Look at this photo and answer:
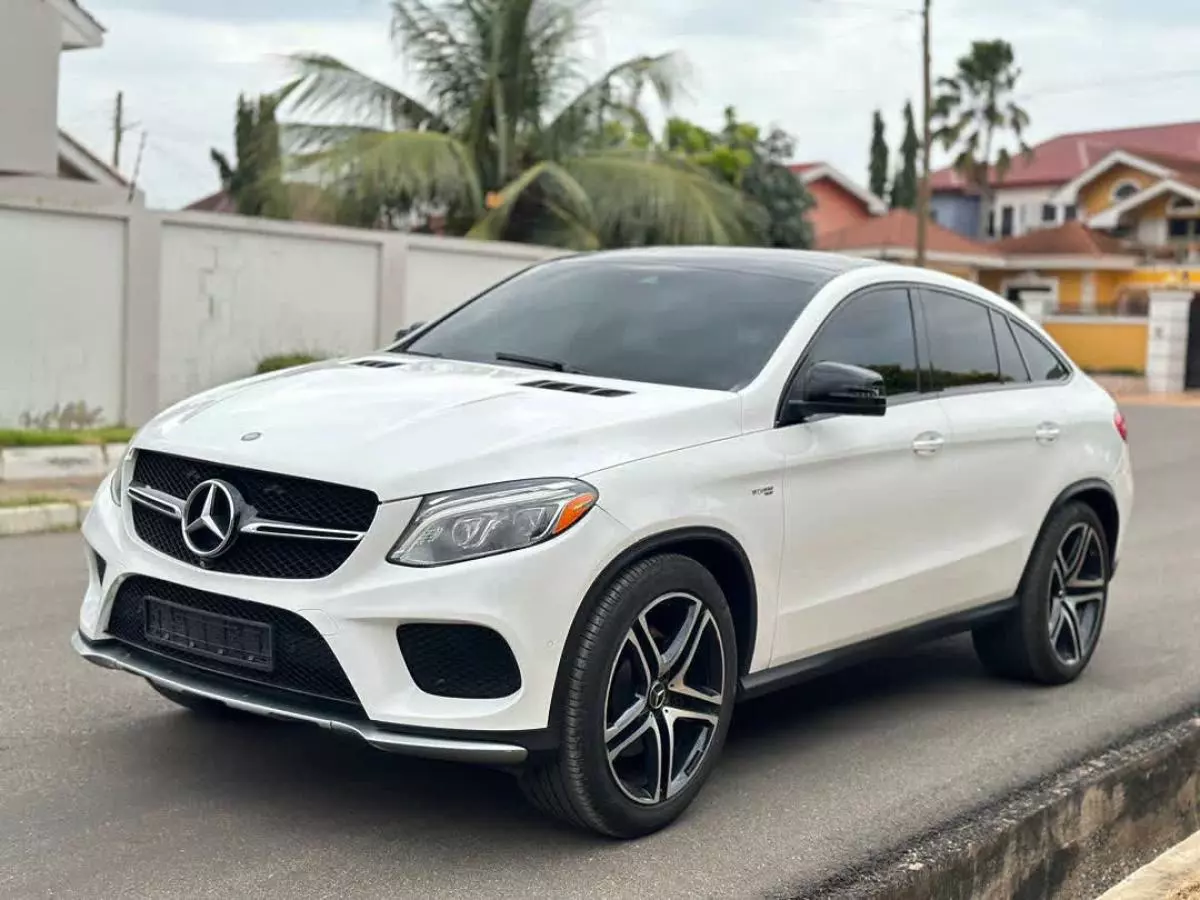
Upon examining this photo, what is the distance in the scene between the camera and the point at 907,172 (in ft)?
242

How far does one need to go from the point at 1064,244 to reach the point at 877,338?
46.0 m

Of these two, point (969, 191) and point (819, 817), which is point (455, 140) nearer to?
point (819, 817)

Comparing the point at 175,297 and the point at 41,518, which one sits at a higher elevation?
the point at 175,297

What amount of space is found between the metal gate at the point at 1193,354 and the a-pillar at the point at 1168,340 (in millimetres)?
138

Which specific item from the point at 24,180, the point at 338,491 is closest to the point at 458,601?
the point at 338,491

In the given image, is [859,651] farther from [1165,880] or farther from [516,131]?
[516,131]

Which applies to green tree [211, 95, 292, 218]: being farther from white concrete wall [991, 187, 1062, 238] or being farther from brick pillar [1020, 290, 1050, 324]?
white concrete wall [991, 187, 1062, 238]

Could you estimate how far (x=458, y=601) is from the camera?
13.1 feet

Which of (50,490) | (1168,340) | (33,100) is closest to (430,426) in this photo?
(50,490)

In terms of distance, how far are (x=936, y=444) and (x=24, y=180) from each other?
1534 cm

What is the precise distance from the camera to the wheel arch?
4.15m

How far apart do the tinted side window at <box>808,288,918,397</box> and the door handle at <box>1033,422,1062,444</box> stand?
2.56 feet

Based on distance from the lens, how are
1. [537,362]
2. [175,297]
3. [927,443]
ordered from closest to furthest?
[537,362]
[927,443]
[175,297]

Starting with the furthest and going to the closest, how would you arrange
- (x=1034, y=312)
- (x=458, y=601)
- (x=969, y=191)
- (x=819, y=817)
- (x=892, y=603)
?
1. (x=969, y=191)
2. (x=1034, y=312)
3. (x=892, y=603)
4. (x=819, y=817)
5. (x=458, y=601)
